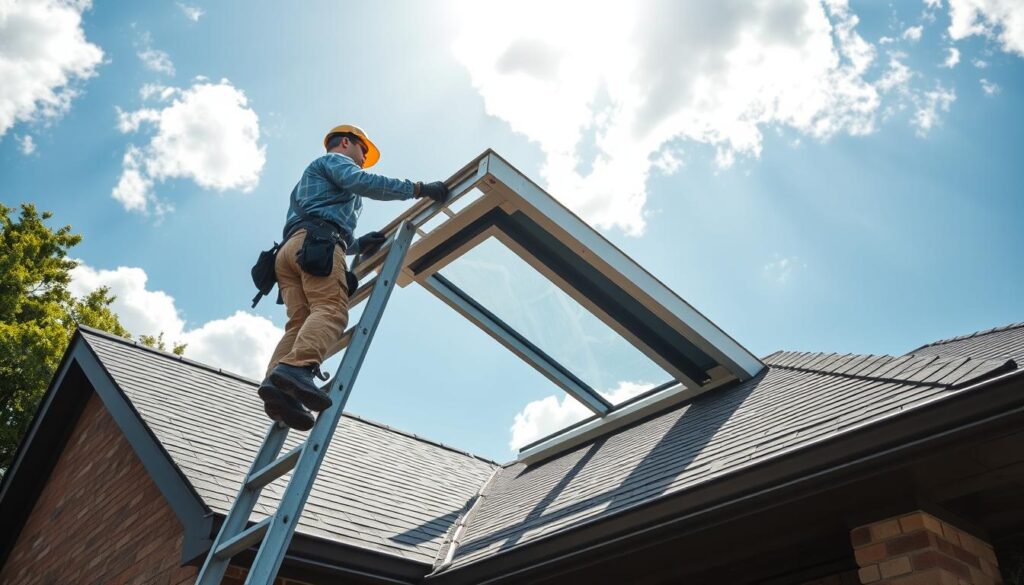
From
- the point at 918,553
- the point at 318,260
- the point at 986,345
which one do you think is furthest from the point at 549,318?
the point at 986,345

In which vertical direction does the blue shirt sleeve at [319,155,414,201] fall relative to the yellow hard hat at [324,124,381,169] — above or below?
below

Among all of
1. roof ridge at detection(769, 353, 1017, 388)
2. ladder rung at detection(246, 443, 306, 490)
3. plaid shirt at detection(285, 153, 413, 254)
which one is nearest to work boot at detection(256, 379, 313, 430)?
ladder rung at detection(246, 443, 306, 490)

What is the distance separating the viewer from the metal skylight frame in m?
5.03

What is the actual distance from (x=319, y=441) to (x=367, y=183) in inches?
57.9

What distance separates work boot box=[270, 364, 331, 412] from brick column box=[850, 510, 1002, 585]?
2.53 m

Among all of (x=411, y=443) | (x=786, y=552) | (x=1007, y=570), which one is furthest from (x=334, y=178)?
(x=411, y=443)

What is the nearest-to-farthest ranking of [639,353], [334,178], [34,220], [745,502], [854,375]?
[745,502]
[334,178]
[854,375]
[639,353]
[34,220]

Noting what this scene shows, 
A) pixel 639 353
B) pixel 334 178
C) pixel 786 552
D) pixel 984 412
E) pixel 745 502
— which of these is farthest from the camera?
pixel 639 353

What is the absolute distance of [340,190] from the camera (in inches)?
175

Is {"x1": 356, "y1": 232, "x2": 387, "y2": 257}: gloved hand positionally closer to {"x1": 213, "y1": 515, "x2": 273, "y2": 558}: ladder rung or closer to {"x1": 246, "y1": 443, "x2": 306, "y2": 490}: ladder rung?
{"x1": 246, "y1": 443, "x2": 306, "y2": 490}: ladder rung

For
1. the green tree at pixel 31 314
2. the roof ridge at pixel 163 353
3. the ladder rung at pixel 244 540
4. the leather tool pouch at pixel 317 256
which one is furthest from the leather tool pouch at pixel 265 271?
the green tree at pixel 31 314

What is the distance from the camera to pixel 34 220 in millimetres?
22172

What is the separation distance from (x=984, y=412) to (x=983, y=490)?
0.60 metres

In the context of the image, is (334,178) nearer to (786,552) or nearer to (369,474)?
(786,552)
